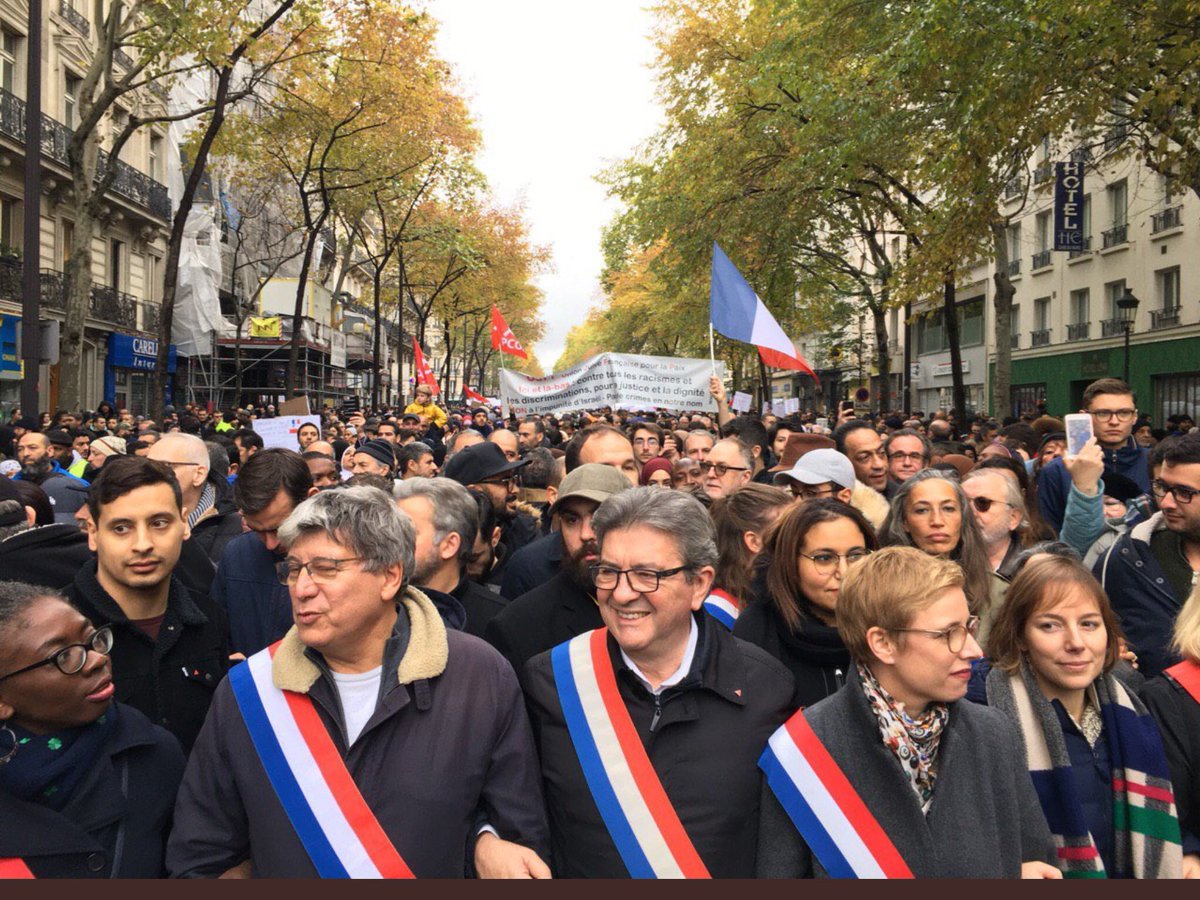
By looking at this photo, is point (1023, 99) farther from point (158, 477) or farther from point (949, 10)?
point (158, 477)

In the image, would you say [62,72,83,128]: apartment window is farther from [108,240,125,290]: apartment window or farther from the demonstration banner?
the demonstration banner

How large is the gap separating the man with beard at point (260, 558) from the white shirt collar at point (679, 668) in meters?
1.79

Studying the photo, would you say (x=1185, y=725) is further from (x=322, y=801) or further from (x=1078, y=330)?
(x=1078, y=330)

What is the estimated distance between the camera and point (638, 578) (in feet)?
9.59

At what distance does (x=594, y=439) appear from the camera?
598 cm

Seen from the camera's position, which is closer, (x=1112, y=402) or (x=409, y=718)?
(x=409, y=718)

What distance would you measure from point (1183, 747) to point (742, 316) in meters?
8.99

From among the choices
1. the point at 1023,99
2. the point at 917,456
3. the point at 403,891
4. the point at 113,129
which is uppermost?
the point at 113,129

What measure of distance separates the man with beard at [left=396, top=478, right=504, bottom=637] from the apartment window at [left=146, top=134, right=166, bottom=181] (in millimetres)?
33940

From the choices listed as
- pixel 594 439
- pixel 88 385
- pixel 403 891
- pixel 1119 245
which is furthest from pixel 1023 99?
pixel 88 385

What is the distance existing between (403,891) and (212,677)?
1.47 meters

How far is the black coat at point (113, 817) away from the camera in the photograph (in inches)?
101

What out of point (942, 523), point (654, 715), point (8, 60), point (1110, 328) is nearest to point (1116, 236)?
point (1110, 328)

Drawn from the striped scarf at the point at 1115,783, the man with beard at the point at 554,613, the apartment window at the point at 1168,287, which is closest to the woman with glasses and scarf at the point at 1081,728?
the striped scarf at the point at 1115,783
